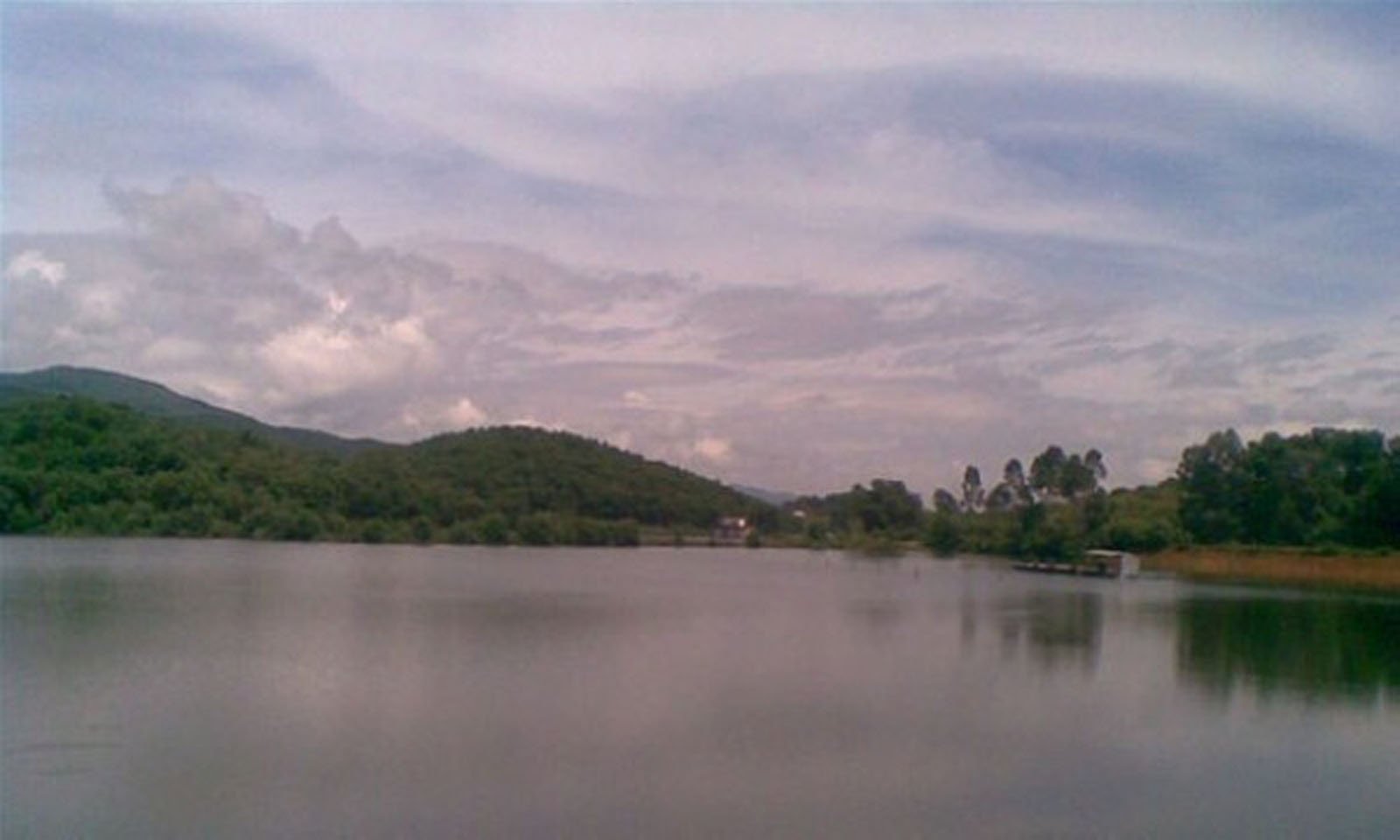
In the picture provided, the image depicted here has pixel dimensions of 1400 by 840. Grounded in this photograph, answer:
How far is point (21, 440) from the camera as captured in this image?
161ft

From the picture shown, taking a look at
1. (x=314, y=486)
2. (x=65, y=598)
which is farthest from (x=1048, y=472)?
(x=65, y=598)

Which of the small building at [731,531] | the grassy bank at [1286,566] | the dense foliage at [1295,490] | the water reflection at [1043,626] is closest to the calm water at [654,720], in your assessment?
the water reflection at [1043,626]

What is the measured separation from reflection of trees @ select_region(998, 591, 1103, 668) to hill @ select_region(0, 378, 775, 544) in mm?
34546

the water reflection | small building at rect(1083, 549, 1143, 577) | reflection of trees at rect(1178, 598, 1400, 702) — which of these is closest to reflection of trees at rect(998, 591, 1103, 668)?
the water reflection

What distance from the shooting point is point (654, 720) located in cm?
1722

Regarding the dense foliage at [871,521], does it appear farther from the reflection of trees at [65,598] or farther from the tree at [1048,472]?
the reflection of trees at [65,598]

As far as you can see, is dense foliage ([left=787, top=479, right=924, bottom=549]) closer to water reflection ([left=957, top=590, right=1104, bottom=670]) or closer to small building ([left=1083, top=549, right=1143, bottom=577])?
small building ([left=1083, top=549, right=1143, bottom=577])

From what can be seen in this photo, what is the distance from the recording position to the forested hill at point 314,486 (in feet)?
175

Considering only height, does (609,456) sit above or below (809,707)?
above

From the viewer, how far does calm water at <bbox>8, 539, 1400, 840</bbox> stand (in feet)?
41.4

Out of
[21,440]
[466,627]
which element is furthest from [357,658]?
[21,440]

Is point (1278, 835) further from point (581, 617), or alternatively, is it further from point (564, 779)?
point (581, 617)

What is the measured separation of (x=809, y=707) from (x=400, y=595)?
18.9 meters

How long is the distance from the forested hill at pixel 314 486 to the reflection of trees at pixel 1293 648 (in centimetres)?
3942
